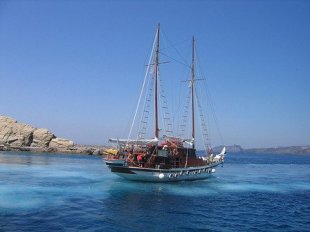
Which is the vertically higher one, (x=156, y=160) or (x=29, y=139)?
(x=29, y=139)

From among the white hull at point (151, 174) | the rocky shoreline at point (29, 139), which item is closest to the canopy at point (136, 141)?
the white hull at point (151, 174)

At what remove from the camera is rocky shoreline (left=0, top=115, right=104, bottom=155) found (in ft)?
398

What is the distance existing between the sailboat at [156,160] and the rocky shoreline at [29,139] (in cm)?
8085

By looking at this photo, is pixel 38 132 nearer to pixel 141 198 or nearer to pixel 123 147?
pixel 123 147

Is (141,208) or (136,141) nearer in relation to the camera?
(141,208)

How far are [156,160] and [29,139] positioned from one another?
92.2m

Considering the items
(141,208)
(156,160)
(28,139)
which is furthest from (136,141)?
(28,139)

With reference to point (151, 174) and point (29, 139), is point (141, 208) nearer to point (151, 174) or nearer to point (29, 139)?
point (151, 174)

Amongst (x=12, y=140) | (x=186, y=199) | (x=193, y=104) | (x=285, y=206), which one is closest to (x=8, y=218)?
(x=186, y=199)

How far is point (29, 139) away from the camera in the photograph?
126 metres

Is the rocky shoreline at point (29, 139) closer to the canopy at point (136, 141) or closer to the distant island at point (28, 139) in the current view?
the distant island at point (28, 139)

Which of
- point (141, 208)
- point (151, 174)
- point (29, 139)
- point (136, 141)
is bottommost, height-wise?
point (141, 208)

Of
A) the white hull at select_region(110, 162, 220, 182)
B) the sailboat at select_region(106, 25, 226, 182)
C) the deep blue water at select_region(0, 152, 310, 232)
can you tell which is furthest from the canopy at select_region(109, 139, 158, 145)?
the deep blue water at select_region(0, 152, 310, 232)

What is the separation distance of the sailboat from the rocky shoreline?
80849mm
